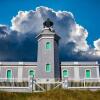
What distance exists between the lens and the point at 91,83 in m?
32.5

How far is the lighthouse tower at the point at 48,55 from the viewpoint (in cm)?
4066

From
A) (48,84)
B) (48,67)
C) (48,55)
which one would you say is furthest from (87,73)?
(48,84)

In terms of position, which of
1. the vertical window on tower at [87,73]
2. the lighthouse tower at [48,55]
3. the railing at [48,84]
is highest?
the lighthouse tower at [48,55]

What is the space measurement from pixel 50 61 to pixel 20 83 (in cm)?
854

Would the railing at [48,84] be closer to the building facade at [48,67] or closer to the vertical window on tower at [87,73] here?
the building facade at [48,67]

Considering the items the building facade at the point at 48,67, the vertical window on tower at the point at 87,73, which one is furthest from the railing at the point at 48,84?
the vertical window on tower at the point at 87,73

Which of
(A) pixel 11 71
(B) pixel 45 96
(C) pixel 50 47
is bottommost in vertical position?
(B) pixel 45 96

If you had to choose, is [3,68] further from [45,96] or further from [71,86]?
[45,96]

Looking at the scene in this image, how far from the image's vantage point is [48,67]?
134 feet

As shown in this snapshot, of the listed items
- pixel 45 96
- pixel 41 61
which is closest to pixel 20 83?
pixel 41 61

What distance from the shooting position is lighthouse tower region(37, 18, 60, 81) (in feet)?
133

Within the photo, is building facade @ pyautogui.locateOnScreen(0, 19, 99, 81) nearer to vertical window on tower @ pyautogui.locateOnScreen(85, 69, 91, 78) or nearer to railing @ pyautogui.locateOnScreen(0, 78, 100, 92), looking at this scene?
vertical window on tower @ pyautogui.locateOnScreen(85, 69, 91, 78)

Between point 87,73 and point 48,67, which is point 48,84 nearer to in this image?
point 48,67

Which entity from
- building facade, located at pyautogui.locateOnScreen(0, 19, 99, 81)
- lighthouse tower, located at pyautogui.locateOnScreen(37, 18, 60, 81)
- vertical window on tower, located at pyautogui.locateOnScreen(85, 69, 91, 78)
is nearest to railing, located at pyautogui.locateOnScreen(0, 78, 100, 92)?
lighthouse tower, located at pyautogui.locateOnScreen(37, 18, 60, 81)
